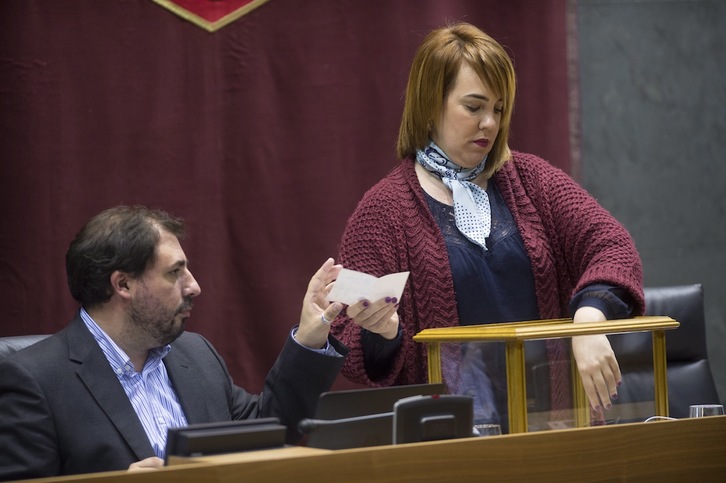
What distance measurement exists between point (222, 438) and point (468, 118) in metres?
1.20

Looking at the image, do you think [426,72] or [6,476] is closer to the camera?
[6,476]

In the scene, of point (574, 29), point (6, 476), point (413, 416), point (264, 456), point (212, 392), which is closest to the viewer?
point (264, 456)

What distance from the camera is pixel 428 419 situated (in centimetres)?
167

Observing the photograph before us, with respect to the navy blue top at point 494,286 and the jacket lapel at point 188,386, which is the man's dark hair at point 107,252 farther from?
the navy blue top at point 494,286

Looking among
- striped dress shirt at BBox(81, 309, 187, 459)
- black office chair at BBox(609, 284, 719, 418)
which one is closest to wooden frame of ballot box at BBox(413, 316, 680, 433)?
striped dress shirt at BBox(81, 309, 187, 459)

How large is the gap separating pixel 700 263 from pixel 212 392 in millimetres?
2527

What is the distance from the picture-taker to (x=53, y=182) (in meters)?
3.26

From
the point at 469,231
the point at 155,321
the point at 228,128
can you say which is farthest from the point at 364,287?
the point at 228,128

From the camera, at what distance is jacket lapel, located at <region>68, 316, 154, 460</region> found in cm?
220

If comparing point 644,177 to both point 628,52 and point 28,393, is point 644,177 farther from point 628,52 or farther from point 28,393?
point 28,393

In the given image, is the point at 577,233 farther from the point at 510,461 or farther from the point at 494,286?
the point at 510,461

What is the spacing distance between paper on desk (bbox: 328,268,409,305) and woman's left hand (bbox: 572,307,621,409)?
372 mm

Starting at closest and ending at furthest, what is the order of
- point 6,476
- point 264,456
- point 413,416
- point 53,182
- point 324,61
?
point 264,456 → point 413,416 → point 6,476 → point 53,182 → point 324,61

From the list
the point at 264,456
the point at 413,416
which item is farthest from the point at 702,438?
the point at 264,456
